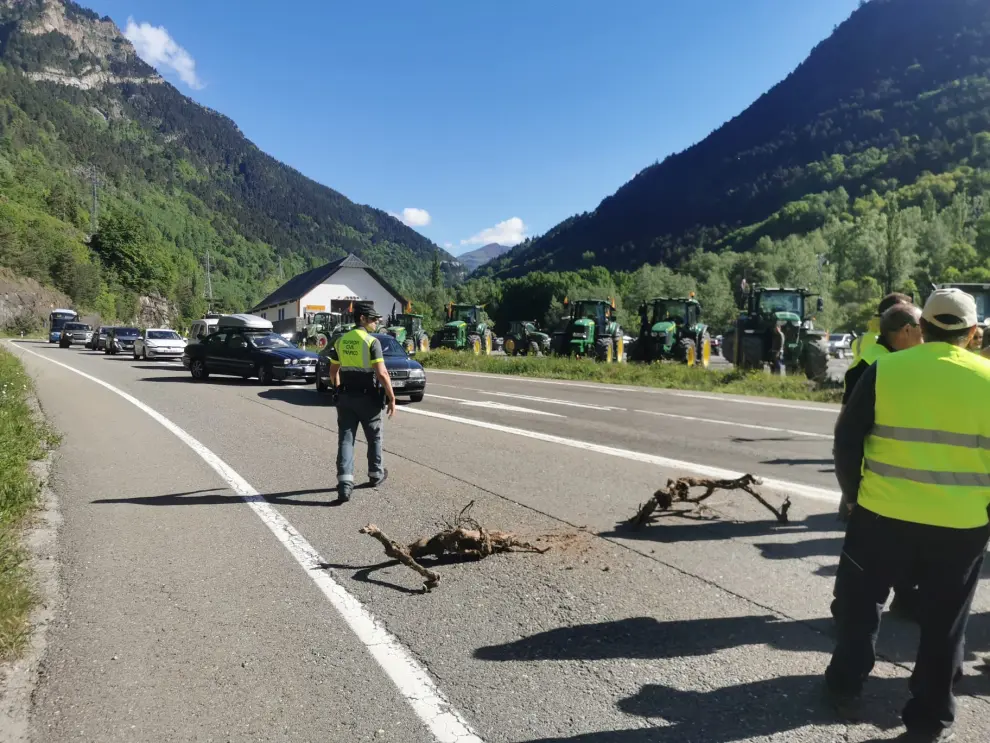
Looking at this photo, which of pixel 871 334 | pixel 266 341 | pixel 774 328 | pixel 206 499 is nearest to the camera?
pixel 871 334

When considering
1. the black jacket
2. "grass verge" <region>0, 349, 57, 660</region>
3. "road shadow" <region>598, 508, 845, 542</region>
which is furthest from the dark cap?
the black jacket

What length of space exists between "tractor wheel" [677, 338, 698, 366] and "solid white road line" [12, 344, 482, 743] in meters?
20.7

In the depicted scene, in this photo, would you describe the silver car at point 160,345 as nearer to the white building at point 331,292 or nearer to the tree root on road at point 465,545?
the tree root on road at point 465,545

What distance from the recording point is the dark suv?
39.7 meters

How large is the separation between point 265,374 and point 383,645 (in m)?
18.3

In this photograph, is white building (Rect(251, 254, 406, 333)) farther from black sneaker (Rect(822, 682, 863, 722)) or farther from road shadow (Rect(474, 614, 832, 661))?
black sneaker (Rect(822, 682, 863, 722))

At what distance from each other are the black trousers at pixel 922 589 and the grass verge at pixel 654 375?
49.6 feet

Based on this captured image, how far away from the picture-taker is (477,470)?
865cm

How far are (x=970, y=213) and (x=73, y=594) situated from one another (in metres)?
116

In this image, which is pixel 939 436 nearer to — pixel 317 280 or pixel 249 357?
pixel 249 357

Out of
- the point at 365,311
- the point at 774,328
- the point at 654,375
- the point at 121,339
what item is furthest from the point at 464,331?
the point at 365,311

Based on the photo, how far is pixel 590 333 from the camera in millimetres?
30969

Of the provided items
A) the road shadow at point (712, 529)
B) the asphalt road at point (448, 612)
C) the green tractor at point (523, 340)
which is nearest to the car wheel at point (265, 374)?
the asphalt road at point (448, 612)

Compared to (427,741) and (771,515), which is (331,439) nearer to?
(771,515)
